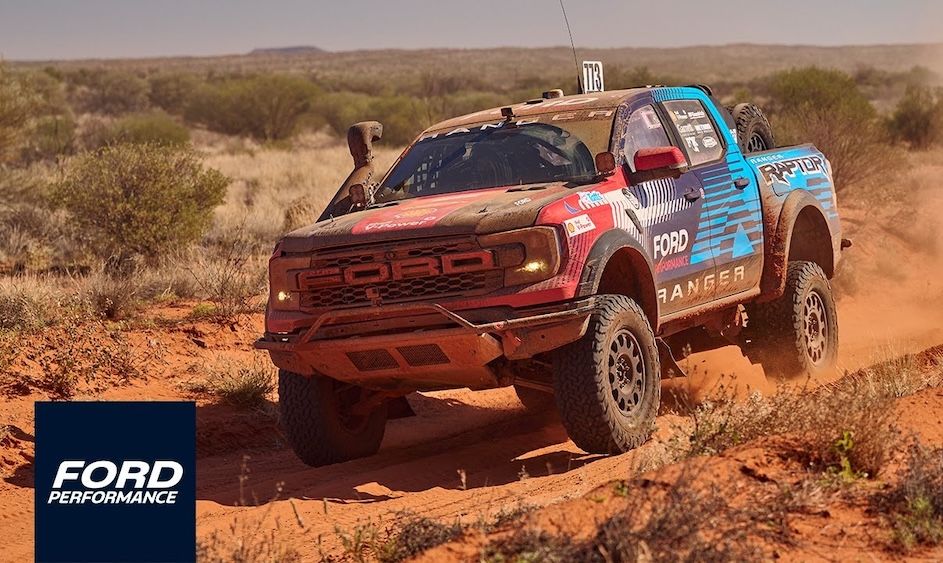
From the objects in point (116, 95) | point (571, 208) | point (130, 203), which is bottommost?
point (130, 203)

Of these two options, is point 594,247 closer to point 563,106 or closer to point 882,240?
point 563,106

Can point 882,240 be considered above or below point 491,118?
below

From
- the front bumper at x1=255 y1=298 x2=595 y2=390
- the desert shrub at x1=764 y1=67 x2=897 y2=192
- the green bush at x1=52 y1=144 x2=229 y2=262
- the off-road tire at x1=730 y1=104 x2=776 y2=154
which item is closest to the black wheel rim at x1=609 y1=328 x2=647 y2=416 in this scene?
the front bumper at x1=255 y1=298 x2=595 y2=390

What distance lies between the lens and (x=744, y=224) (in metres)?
8.97

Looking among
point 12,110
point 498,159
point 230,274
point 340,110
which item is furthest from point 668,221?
point 340,110

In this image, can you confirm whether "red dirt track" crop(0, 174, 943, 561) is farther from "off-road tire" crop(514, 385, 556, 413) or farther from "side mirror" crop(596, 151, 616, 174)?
"side mirror" crop(596, 151, 616, 174)

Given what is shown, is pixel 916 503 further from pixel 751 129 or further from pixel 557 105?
pixel 751 129

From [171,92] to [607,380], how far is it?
52926mm

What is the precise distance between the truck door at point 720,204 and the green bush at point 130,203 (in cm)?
841

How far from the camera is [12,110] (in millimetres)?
22406

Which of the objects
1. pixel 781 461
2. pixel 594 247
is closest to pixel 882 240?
pixel 594 247

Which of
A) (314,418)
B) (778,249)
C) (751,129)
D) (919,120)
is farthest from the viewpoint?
(919,120)

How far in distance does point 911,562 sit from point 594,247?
115 inches

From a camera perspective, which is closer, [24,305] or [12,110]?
[24,305]
